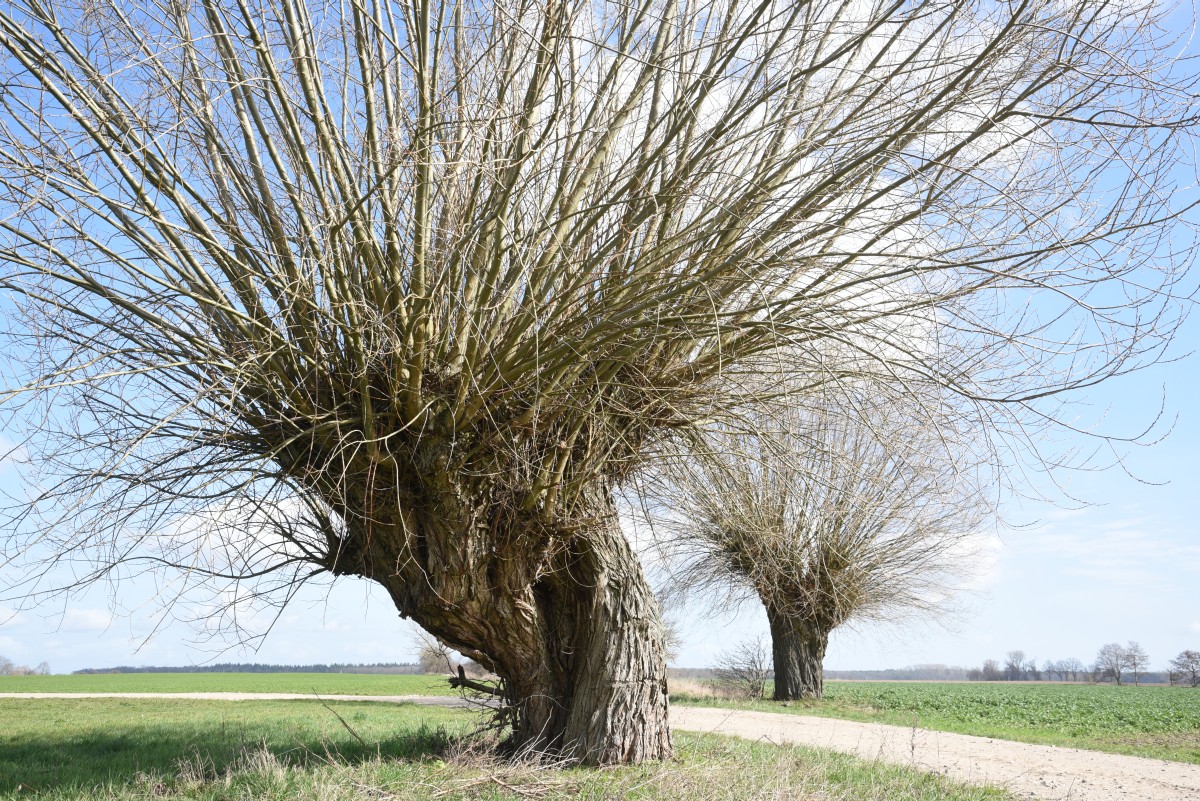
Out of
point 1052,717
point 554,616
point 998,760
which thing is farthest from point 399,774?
point 1052,717

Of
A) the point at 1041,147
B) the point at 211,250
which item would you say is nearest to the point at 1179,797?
the point at 1041,147

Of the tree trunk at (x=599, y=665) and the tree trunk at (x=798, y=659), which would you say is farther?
the tree trunk at (x=798, y=659)

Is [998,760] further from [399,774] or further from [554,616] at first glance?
[399,774]

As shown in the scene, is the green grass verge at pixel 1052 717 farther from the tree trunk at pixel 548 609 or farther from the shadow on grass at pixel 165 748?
the shadow on grass at pixel 165 748

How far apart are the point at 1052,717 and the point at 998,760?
16800 mm

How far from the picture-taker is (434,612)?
5.69 m

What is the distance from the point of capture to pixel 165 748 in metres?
8.50

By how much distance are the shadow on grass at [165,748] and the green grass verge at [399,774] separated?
0.02 meters

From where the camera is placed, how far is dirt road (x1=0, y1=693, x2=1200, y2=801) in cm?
763

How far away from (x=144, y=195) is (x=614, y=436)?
3.22m

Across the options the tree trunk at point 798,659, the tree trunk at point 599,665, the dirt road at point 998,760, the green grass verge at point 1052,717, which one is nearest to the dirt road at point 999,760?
the dirt road at point 998,760

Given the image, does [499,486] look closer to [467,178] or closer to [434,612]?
[434,612]

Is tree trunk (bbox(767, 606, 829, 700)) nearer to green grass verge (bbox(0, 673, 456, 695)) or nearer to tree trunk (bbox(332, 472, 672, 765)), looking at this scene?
green grass verge (bbox(0, 673, 456, 695))

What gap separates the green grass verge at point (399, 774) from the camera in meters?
4.70
